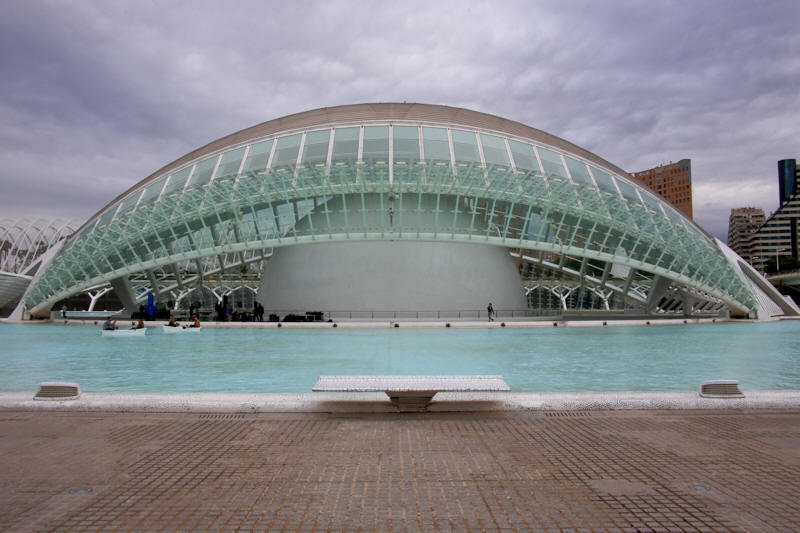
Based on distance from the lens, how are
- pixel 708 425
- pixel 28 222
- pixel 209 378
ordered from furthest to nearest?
1. pixel 28 222
2. pixel 209 378
3. pixel 708 425

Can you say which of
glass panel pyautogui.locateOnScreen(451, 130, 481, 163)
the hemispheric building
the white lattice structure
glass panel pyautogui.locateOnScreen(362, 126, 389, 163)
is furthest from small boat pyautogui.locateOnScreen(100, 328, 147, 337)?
the white lattice structure

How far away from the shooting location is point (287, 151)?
33.8m

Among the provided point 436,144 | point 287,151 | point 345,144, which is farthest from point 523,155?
point 287,151

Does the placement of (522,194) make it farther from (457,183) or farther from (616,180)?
(616,180)

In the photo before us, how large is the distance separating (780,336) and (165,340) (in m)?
23.0

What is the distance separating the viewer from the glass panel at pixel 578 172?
33.8 m

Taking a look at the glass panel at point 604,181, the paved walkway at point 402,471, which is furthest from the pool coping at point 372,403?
the glass panel at point 604,181

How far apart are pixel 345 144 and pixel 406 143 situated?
3.66 meters

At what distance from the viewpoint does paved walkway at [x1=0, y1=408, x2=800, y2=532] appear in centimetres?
408

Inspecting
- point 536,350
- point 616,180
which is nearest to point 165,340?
point 536,350

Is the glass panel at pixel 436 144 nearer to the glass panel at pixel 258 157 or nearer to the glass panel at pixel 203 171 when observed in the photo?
the glass panel at pixel 258 157

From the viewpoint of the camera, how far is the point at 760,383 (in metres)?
10.3

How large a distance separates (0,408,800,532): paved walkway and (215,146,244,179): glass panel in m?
27.6

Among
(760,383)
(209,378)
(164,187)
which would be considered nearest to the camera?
(760,383)
